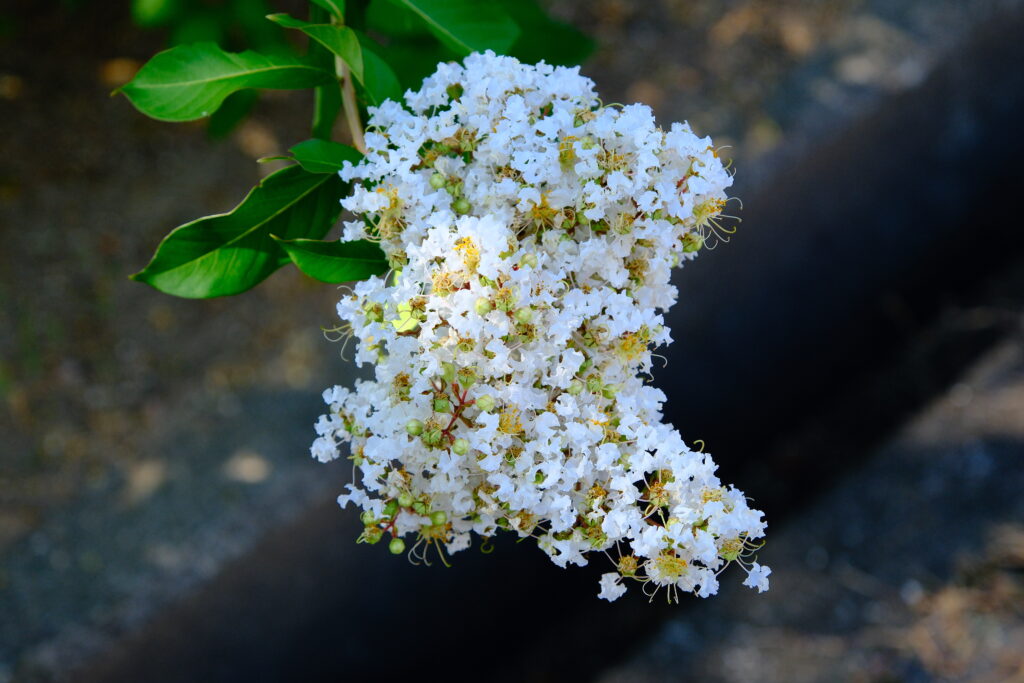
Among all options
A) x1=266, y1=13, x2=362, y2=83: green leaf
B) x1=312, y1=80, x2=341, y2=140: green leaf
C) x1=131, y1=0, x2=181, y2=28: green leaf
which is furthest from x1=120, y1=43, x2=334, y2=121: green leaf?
x1=131, y1=0, x2=181, y2=28: green leaf

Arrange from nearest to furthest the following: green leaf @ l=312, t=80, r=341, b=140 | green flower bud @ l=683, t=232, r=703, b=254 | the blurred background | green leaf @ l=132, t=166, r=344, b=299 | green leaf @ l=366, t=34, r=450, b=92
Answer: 1. green flower bud @ l=683, t=232, r=703, b=254
2. green leaf @ l=132, t=166, r=344, b=299
3. green leaf @ l=312, t=80, r=341, b=140
4. green leaf @ l=366, t=34, r=450, b=92
5. the blurred background

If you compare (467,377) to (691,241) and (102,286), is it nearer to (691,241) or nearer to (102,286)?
(691,241)

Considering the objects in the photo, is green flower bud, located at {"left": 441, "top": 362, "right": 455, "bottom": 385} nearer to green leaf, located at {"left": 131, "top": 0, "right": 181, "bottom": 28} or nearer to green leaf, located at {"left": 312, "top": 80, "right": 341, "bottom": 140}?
green leaf, located at {"left": 312, "top": 80, "right": 341, "bottom": 140}

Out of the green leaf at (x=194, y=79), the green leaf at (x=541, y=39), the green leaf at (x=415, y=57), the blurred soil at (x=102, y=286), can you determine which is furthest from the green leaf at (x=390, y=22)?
the blurred soil at (x=102, y=286)

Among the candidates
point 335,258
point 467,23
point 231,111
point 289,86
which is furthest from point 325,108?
point 231,111

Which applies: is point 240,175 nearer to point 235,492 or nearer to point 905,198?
point 235,492

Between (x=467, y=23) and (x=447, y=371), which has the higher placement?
(x=467, y=23)
